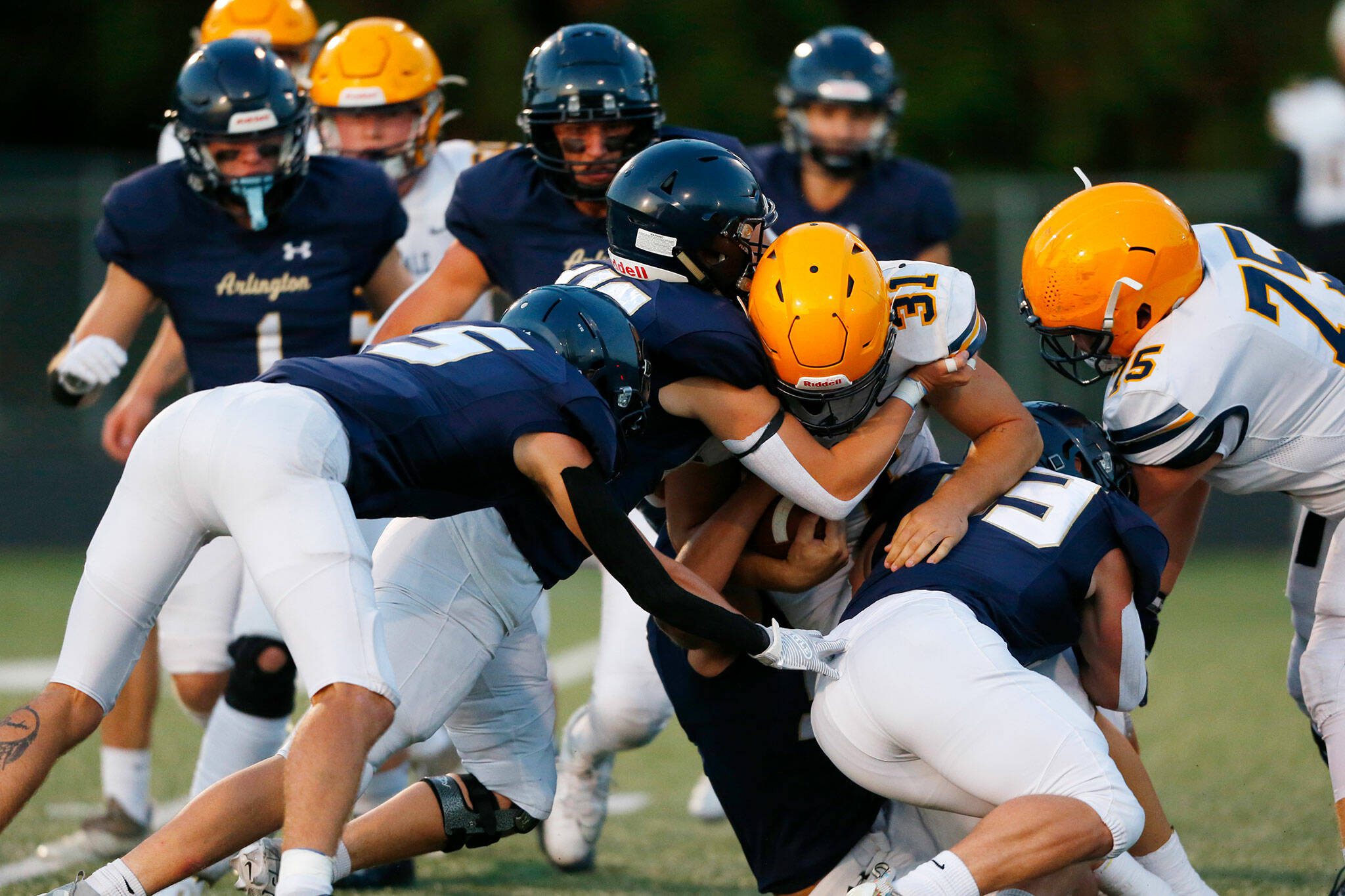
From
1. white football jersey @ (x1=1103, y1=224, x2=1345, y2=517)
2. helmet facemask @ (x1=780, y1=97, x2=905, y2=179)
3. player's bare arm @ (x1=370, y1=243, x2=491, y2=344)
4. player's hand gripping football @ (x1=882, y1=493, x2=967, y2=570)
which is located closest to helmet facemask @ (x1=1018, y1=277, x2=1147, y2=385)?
white football jersey @ (x1=1103, y1=224, x2=1345, y2=517)

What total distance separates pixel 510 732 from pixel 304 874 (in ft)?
3.17

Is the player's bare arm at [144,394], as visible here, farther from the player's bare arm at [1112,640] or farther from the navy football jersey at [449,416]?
the player's bare arm at [1112,640]

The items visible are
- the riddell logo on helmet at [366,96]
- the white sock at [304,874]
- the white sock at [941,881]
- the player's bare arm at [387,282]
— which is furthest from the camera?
the riddell logo on helmet at [366,96]

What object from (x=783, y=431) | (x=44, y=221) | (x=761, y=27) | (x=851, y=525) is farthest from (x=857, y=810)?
(x=761, y=27)

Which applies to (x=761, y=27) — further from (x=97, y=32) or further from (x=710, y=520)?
(x=710, y=520)

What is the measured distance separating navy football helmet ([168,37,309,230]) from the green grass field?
178cm

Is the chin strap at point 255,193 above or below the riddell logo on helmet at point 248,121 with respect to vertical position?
below

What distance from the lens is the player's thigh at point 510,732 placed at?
3607 millimetres

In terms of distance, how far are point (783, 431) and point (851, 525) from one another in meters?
0.49

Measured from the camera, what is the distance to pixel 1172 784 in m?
5.10

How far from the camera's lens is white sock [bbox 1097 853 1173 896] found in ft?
10.7

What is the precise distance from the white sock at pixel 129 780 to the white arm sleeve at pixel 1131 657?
2.60 metres

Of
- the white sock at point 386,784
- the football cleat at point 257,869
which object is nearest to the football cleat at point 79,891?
the football cleat at point 257,869

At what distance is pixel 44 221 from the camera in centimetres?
1049
